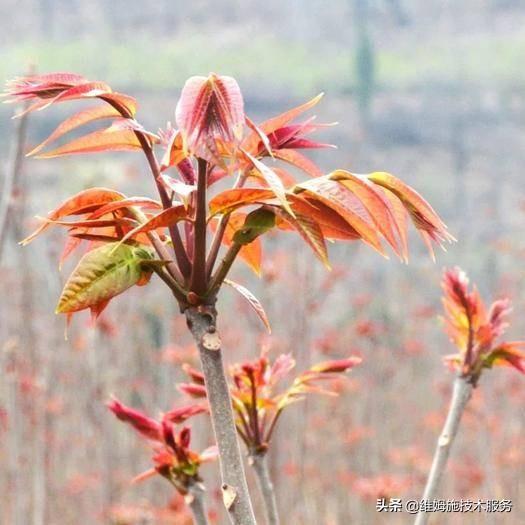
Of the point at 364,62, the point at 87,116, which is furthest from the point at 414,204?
the point at 364,62

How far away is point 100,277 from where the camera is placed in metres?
0.54

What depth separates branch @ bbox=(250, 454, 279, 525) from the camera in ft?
2.35

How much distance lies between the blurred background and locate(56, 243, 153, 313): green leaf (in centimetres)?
238

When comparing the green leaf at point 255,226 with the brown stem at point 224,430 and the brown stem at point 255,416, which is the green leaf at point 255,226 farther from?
the brown stem at point 255,416

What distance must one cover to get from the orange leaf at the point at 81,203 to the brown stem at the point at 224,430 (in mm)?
118

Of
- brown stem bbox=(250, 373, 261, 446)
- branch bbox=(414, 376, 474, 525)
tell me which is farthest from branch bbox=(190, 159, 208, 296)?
branch bbox=(414, 376, 474, 525)

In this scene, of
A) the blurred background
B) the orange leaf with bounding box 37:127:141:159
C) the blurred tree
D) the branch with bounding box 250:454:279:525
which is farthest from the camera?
the blurred tree

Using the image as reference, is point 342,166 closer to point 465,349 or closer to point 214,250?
point 465,349

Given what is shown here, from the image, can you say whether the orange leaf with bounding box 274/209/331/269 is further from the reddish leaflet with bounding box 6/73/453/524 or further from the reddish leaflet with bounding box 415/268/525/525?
the reddish leaflet with bounding box 415/268/525/525

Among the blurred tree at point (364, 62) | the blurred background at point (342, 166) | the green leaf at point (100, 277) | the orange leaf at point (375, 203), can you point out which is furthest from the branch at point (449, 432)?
the blurred tree at point (364, 62)

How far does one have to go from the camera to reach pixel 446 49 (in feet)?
45.8

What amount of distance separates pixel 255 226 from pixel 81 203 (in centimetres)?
12

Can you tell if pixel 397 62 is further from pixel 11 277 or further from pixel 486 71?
pixel 11 277

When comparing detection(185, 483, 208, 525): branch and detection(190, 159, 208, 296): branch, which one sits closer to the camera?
detection(190, 159, 208, 296): branch
